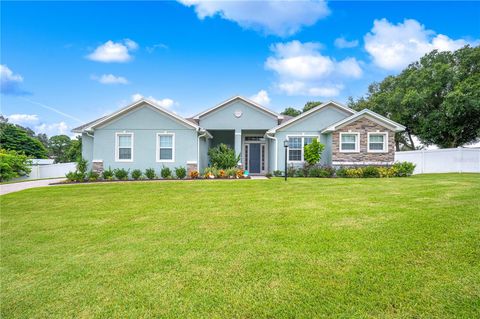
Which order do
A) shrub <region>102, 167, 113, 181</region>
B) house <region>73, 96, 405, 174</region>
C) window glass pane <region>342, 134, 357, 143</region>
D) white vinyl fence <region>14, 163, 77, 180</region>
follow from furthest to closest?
white vinyl fence <region>14, 163, 77, 180</region> < window glass pane <region>342, 134, 357, 143</region> < house <region>73, 96, 405, 174</region> < shrub <region>102, 167, 113, 181</region>

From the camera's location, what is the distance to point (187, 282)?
3.18m

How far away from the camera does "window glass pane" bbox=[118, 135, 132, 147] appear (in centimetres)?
1593

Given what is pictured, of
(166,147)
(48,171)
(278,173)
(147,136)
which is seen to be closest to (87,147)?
(147,136)

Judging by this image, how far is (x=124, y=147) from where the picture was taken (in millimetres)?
15930

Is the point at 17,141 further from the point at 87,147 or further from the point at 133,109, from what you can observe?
Result: the point at 133,109

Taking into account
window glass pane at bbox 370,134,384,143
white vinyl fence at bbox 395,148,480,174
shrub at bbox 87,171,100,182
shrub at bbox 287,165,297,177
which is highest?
window glass pane at bbox 370,134,384,143

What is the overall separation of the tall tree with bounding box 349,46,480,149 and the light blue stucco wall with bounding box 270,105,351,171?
11.3 m

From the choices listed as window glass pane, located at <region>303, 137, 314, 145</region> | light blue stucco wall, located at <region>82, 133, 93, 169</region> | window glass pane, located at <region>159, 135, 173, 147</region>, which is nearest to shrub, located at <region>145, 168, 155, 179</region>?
window glass pane, located at <region>159, 135, 173, 147</region>

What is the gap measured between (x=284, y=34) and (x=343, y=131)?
7.60 m

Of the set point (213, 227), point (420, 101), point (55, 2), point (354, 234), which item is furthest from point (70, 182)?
point (420, 101)

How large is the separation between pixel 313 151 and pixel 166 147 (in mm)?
9394

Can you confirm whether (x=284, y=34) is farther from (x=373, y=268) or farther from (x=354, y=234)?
(x=373, y=268)

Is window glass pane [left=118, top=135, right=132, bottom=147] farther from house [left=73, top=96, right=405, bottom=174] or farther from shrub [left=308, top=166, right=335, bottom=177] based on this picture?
shrub [left=308, top=166, right=335, bottom=177]

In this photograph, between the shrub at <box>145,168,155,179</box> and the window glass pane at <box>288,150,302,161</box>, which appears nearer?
the shrub at <box>145,168,155,179</box>
